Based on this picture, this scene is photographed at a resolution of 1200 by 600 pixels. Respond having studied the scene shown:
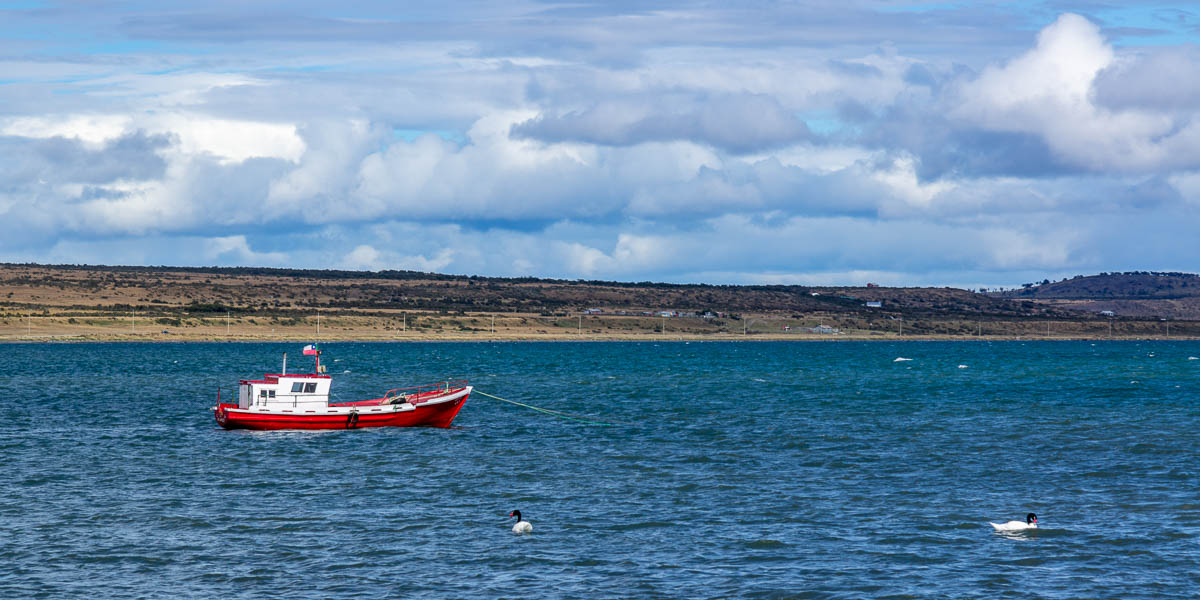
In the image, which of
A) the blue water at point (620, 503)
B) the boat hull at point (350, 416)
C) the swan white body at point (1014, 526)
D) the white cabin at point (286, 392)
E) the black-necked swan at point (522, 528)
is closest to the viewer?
the blue water at point (620, 503)

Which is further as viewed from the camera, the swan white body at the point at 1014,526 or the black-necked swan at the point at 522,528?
the black-necked swan at the point at 522,528

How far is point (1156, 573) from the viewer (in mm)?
25516

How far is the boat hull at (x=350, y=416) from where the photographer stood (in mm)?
52969

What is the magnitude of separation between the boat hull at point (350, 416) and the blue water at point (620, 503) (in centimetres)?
97

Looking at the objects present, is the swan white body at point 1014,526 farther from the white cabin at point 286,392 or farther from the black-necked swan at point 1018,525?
the white cabin at point 286,392

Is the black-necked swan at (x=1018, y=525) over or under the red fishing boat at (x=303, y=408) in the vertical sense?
under

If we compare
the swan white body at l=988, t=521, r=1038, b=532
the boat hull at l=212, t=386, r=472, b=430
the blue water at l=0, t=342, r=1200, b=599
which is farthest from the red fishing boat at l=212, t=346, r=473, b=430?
the swan white body at l=988, t=521, r=1038, b=532

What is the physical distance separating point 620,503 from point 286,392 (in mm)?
23481

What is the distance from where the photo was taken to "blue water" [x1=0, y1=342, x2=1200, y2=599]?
2520cm

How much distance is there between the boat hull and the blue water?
3.17 ft

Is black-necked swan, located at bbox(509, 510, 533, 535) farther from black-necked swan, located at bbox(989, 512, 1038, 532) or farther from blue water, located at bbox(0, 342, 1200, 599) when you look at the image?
black-necked swan, located at bbox(989, 512, 1038, 532)

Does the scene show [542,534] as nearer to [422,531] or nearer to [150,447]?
[422,531]

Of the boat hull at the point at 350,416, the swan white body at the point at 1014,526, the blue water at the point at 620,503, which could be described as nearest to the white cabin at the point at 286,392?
the boat hull at the point at 350,416

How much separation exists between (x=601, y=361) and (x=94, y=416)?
264ft
